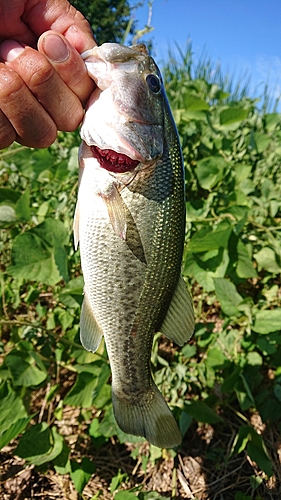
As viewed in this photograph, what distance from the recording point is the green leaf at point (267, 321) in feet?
6.21

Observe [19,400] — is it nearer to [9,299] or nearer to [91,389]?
[91,389]

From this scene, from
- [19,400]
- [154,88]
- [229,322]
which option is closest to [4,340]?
[19,400]

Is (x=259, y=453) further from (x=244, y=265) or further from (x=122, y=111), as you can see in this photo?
(x=122, y=111)

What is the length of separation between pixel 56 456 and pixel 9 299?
1077mm

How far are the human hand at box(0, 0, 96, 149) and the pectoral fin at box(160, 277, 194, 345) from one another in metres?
0.67

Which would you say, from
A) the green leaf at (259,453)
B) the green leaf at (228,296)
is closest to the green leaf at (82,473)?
the green leaf at (259,453)

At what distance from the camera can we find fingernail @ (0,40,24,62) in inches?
49.7

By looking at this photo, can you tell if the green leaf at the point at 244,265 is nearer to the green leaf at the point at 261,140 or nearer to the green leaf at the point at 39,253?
the green leaf at the point at 39,253

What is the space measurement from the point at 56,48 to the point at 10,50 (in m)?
0.17

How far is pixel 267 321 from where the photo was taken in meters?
1.94

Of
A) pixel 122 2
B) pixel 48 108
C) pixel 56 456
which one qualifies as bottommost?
pixel 56 456

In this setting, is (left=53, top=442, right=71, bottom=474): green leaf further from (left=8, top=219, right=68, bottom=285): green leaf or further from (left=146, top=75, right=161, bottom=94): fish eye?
(left=146, top=75, right=161, bottom=94): fish eye

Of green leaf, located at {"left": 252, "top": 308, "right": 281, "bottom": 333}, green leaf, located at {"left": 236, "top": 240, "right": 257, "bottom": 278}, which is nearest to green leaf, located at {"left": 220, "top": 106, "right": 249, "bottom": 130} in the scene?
green leaf, located at {"left": 236, "top": 240, "right": 257, "bottom": 278}

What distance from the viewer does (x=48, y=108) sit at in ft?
4.31
